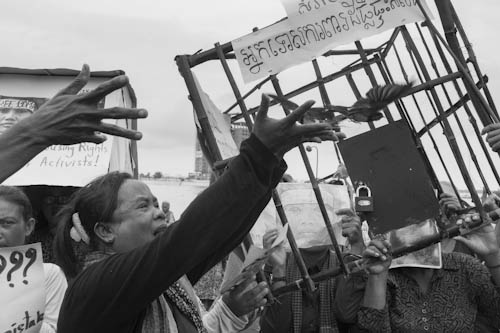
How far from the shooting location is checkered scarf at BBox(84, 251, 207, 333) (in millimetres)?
1547

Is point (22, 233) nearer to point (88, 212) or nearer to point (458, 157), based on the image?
point (88, 212)

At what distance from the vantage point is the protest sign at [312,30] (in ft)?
7.64

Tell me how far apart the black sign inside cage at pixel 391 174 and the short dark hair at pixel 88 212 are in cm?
95

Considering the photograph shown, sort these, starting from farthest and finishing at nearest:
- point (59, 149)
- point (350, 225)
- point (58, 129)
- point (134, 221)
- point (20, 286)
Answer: point (59, 149) < point (350, 225) < point (20, 286) < point (134, 221) < point (58, 129)

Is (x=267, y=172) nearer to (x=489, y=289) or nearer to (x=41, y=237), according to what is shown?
(x=489, y=289)

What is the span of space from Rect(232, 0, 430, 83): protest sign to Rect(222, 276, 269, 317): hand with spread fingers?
0.83 metres

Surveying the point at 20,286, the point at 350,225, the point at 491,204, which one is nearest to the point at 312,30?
the point at 350,225

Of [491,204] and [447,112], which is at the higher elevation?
[447,112]

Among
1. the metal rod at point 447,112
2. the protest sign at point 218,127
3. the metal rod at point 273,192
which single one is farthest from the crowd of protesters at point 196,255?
the protest sign at point 218,127

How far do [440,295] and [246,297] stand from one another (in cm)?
105

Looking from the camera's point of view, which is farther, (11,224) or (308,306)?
(308,306)

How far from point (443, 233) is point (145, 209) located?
1.18 meters

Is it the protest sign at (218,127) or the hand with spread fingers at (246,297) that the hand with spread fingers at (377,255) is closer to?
the hand with spread fingers at (246,297)

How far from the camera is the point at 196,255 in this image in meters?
1.37
